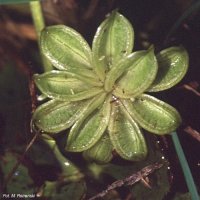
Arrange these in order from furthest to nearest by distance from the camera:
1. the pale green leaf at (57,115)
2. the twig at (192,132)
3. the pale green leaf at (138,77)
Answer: the twig at (192,132) → the pale green leaf at (57,115) → the pale green leaf at (138,77)

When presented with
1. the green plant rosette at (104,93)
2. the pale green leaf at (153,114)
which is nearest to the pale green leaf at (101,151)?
the green plant rosette at (104,93)

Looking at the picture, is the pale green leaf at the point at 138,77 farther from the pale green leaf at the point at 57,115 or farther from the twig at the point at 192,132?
the twig at the point at 192,132

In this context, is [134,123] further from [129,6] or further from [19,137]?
[129,6]

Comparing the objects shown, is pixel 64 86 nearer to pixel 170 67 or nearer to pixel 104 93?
pixel 104 93

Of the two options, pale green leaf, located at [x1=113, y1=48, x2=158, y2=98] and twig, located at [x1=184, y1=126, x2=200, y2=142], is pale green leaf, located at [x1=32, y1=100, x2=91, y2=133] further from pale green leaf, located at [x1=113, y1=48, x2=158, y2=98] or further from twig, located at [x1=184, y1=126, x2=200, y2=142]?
twig, located at [x1=184, y1=126, x2=200, y2=142]

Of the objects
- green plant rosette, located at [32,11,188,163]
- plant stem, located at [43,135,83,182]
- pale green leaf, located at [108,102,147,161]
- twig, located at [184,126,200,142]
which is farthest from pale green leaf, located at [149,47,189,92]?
plant stem, located at [43,135,83,182]

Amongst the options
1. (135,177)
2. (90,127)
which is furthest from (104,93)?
(135,177)
